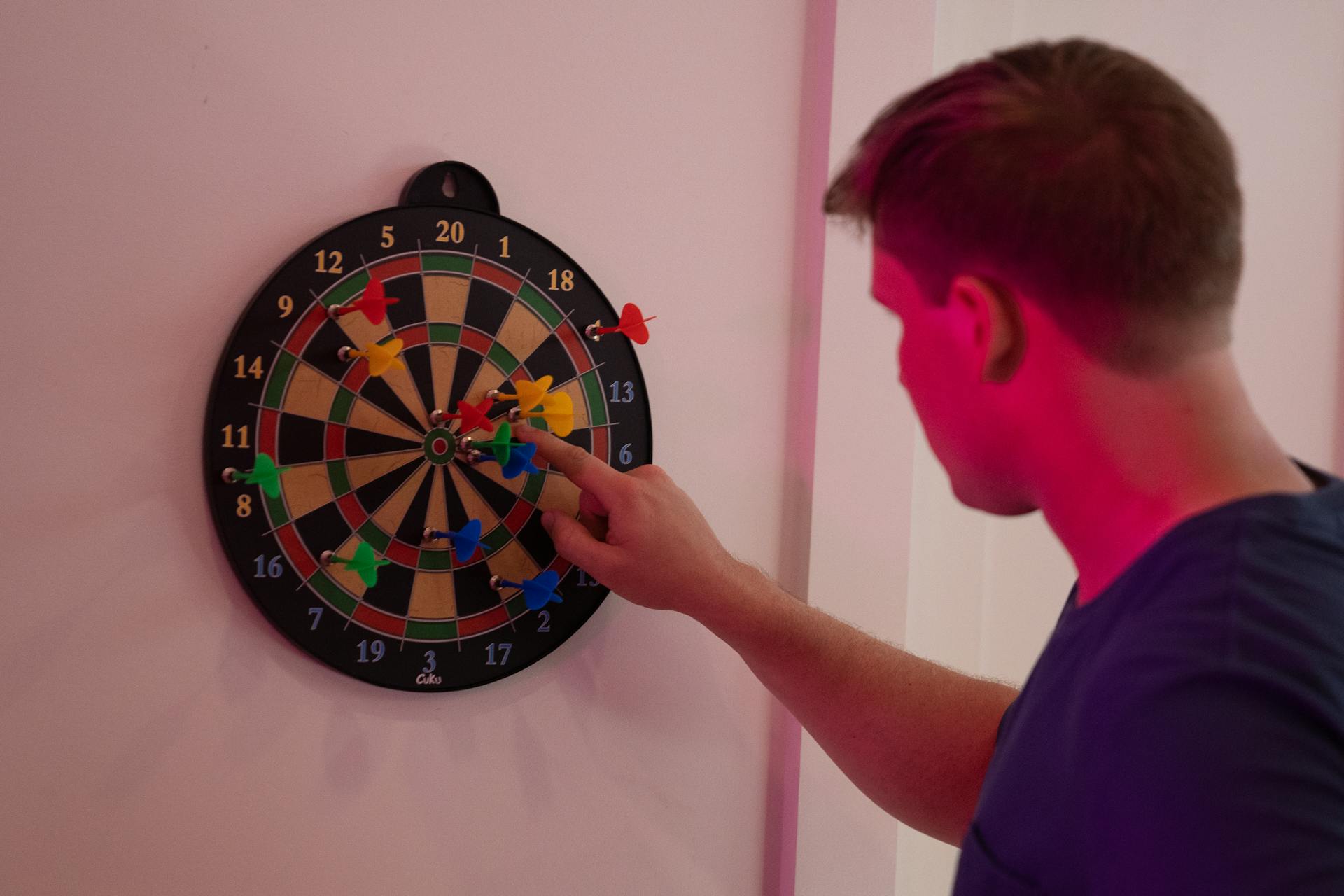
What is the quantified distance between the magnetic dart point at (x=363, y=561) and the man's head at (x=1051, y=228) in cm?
59

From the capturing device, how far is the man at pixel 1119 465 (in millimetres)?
734

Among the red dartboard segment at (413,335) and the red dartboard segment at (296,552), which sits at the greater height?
the red dartboard segment at (413,335)

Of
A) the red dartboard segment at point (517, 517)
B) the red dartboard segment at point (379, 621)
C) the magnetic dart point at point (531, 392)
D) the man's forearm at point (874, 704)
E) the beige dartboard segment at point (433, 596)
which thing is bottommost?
the man's forearm at point (874, 704)

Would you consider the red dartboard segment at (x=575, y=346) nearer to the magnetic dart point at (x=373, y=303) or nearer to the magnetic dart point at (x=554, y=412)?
the magnetic dart point at (x=554, y=412)

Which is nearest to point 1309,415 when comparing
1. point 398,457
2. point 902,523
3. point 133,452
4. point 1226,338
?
point 902,523

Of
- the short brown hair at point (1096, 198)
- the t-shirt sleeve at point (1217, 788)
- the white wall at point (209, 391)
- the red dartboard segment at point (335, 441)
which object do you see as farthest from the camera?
the red dartboard segment at point (335, 441)

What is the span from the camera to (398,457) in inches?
48.2

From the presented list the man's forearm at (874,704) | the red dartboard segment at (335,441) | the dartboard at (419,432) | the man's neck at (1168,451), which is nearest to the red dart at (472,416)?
the dartboard at (419,432)

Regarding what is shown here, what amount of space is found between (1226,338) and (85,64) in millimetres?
1059

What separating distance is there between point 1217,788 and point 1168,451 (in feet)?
0.89

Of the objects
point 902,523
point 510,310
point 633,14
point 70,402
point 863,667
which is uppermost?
point 633,14

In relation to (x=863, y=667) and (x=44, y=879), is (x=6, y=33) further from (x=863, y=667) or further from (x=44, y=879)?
(x=863, y=667)

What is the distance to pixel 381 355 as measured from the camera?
1.14m

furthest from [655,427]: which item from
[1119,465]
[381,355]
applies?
[1119,465]
